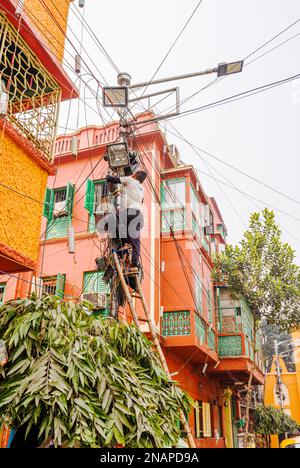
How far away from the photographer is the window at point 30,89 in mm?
6074

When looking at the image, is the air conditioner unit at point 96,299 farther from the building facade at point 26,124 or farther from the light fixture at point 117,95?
the light fixture at point 117,95

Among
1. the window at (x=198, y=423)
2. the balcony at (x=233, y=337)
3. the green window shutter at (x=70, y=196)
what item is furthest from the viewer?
the balcony at (x=233, y=337)

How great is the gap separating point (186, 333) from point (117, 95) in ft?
22.1

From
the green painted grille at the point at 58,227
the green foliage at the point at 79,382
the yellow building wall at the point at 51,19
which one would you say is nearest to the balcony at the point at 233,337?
the green painted grille at the point at 58,227

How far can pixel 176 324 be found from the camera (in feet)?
37.0

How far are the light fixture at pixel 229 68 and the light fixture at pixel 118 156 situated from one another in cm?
224

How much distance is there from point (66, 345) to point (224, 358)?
37.9 ft

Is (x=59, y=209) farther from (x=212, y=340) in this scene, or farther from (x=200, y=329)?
(x=212, y=340)

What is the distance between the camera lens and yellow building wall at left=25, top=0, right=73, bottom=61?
677 centimetres

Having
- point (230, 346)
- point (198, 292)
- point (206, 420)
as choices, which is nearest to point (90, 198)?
point (198, 292)

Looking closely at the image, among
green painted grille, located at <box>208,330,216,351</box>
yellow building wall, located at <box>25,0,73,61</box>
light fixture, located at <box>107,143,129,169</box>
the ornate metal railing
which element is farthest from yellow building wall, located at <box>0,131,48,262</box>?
green painted grille, located at <box>208,330,216,351</box>

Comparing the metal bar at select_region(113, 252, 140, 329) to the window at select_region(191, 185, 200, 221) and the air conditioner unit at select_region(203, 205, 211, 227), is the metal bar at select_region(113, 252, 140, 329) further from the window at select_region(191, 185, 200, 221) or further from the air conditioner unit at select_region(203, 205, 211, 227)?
the air conditioner unit at select_region(203, 205, 211, 227)
